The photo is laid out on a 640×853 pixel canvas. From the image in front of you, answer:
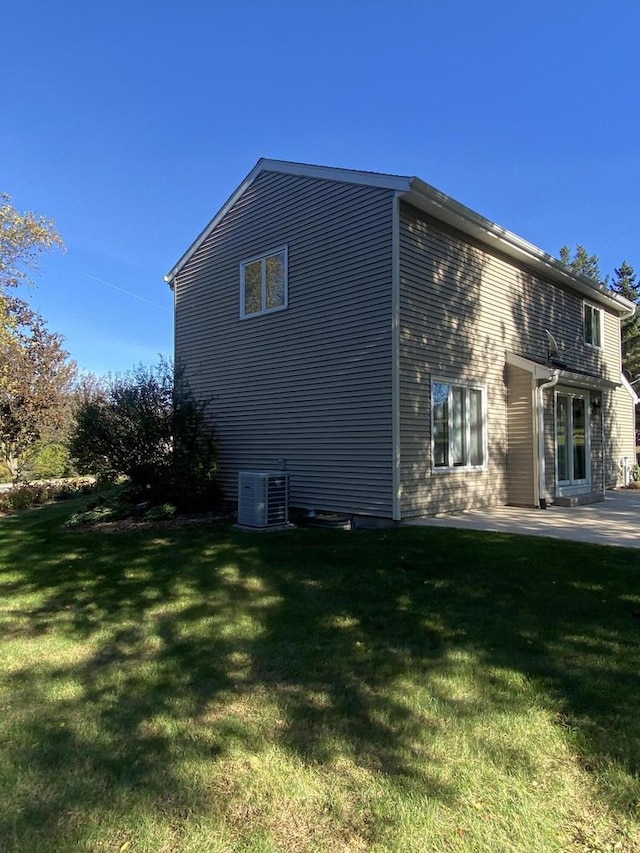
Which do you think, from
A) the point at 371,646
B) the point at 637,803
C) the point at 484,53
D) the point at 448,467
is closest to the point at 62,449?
the point at 448,467

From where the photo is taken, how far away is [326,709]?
3016 mm

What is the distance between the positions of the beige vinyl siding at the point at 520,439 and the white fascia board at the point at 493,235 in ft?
7.98

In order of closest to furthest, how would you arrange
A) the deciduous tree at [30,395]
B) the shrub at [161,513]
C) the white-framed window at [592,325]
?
the shrub at [161,513], the white-framed window at [592,325], the deciduous tree at [30,395]

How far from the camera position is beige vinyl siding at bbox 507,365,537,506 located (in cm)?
1059

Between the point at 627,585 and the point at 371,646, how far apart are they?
2.69 m

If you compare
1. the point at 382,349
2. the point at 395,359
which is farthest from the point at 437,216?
the point at 395,359

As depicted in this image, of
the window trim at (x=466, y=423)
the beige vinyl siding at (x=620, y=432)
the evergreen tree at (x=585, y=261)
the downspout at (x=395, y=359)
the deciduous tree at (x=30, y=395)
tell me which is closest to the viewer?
the downspout at (x=395, y=359)

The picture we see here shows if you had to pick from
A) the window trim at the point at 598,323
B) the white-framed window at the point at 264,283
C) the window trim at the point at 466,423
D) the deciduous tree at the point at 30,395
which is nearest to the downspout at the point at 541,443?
the window trim at the point at 466,423

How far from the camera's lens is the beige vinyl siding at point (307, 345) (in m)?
8.93

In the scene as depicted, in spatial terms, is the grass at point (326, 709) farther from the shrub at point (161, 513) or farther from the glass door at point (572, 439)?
the glass door at point (572, 439)

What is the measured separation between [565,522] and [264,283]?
719 centimetres

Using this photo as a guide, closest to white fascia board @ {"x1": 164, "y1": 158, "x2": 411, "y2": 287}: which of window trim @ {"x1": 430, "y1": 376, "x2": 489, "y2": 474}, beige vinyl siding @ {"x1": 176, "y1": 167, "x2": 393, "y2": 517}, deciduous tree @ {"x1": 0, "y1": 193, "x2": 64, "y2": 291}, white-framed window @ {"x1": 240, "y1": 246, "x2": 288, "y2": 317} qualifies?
beige vinyl siding @ {"x1": 176, "y1": 167, "x2": 393, "y2": 517}

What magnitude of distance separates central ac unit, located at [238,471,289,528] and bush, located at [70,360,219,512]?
1784mm

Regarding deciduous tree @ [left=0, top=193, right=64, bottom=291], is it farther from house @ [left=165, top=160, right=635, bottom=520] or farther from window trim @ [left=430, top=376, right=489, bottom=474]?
window trim @ [left=430, top=376, right=489, bottom=474]
